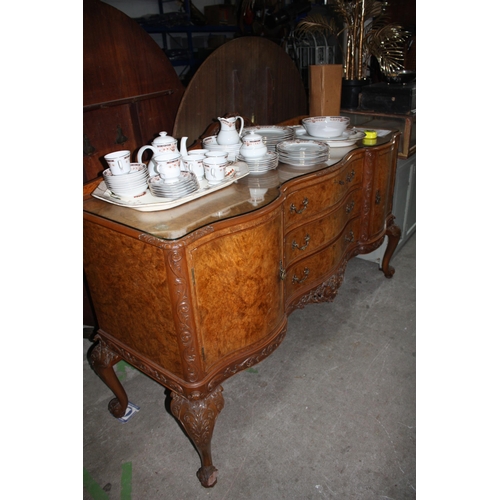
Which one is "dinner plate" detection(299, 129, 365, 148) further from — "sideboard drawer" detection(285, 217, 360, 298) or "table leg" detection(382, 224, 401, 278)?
"table leg" detection(382, 224, 401, 278)

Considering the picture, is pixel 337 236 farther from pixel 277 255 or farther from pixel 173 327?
pixel 173 327

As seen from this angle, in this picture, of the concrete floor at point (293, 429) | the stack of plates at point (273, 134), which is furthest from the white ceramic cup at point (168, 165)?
the concrete floor at point (293, 429)

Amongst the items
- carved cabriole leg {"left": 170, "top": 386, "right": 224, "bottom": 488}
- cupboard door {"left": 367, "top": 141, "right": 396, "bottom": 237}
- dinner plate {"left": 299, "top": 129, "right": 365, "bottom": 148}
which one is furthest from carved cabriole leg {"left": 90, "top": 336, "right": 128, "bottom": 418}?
cupboard door {"left": 367, "top": 141, "right": 396, "bottom": 237}

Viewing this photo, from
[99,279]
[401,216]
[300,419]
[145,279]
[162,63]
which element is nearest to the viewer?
[145,279]

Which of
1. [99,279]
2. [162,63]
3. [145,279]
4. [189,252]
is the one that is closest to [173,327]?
[145,279]

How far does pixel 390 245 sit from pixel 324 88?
1201 mm

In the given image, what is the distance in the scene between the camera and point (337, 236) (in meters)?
2.14

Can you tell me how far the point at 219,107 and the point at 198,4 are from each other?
355 cm

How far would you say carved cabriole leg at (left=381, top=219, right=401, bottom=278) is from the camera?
2801 millimetres

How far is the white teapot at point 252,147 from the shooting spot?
72.7 inches

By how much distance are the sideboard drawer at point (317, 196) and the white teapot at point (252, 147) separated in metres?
0.26

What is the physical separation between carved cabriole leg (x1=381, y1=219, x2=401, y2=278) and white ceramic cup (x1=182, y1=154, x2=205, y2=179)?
1.55 metres

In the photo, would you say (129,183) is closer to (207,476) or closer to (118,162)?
(118,162)

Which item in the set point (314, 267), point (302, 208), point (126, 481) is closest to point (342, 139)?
point (302, 208)
